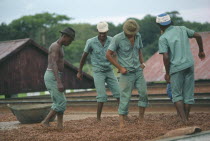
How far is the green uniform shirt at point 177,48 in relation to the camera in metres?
7.20

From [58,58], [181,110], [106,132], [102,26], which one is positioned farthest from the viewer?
[102,26]

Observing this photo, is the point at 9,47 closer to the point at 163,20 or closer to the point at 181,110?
the point at 163,20

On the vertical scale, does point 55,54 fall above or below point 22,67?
above

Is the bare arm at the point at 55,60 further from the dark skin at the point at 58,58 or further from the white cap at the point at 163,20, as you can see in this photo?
the white cap at the point at 163,20

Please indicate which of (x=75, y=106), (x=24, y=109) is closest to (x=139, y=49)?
(x=24, y=109)

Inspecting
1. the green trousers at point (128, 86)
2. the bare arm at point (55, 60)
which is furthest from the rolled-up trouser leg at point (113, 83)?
the bare arm at point (55, 60)

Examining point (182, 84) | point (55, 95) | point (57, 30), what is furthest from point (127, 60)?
point (57, 30)

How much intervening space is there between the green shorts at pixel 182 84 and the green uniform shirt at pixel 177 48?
12 cm

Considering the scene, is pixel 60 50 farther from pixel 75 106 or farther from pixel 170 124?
pixel 75 106

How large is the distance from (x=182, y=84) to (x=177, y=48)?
0.69 metres

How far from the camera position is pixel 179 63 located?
7188 millimetres

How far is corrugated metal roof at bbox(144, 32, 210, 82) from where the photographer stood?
19.8m

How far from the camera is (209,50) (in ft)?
67.8

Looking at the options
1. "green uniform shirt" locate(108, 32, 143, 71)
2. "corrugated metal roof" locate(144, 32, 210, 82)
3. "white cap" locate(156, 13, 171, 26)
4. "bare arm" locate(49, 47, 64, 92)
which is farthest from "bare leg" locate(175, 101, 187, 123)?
"corrugated metal roof" locate(144, 32, 210, 82)
